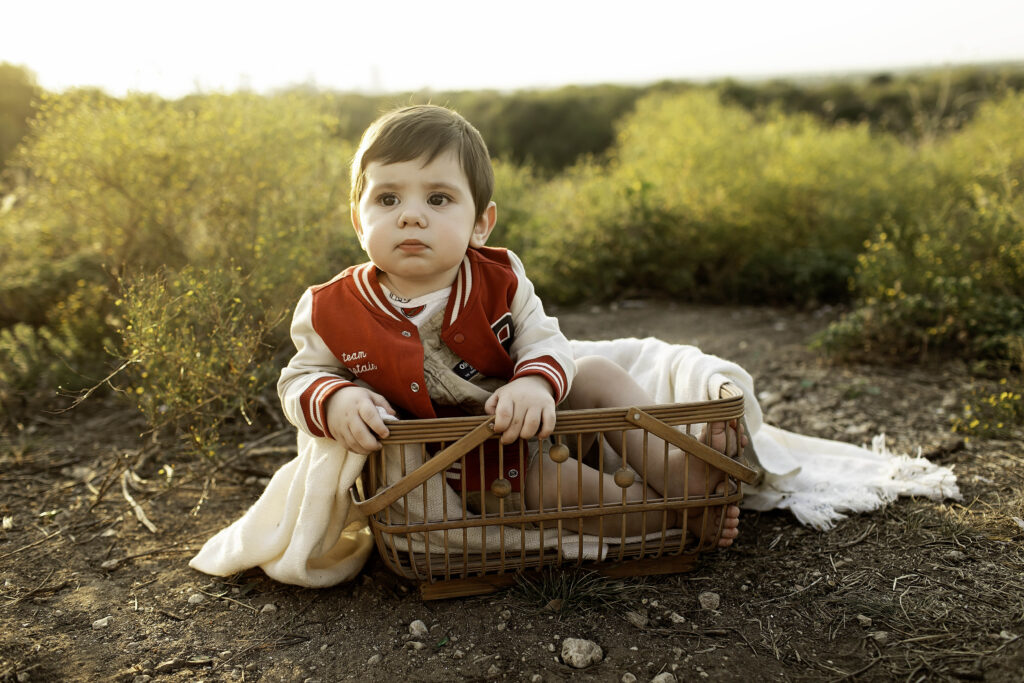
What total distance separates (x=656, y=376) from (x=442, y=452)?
0.98m

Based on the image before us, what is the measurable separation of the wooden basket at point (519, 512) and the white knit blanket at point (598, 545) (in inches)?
1.4

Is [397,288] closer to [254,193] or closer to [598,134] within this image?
[254,193]

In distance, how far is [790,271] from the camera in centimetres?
509

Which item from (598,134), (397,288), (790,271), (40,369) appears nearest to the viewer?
(397,288)

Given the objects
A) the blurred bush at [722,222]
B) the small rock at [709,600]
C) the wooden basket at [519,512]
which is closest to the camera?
the wooden basket at [519,512]

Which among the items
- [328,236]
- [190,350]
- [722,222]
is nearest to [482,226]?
[190,350]

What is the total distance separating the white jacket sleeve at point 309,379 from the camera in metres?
1.87

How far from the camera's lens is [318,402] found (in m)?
1.85

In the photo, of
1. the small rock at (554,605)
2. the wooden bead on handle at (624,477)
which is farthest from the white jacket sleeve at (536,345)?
the small rock at (554,605)

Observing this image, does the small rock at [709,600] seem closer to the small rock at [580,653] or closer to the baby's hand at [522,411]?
the small rock at [580,653]

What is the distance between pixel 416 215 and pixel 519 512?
0.77 meters

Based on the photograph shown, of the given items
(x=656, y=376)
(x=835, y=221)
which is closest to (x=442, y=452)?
(x=656, y=376)

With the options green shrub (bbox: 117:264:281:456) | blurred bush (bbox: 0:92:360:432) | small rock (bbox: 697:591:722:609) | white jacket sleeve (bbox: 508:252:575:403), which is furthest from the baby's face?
blurred bush (bbox: 0:92:360:432)

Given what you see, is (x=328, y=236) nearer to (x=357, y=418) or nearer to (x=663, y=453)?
(x=357, y=418)
